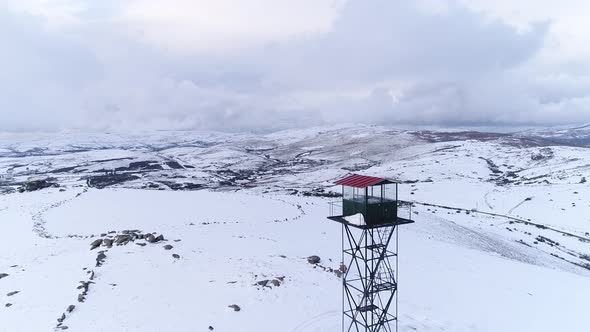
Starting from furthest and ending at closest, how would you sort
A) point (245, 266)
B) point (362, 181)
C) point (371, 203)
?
point (245, 266), point (362, 181), point (371, 203)

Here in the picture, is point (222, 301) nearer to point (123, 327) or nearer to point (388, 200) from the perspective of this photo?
point (123, 327)

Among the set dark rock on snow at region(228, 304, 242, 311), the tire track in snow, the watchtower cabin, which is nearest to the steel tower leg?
the watchtower cabin

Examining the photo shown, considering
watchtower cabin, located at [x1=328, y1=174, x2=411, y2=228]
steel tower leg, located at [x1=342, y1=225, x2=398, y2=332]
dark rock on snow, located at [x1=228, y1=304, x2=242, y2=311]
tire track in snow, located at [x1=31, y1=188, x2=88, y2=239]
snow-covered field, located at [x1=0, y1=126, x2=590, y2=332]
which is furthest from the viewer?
tire track in snow, located at [x1=31, y1=188, x2=88, y2=239]

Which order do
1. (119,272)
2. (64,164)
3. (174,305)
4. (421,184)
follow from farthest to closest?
(64,164), (421,184), (119,272), (174,305)

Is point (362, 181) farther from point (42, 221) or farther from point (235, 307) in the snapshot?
point (42, 221)

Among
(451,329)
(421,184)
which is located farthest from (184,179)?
(451,329)

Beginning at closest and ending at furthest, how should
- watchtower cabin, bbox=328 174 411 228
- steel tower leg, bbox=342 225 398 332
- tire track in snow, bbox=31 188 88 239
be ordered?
watchtower cabin, bbox=328 174 411 228, steel tower leg, bbox=342 225 398 332, tire track in snow, bbox=31 188 88 239

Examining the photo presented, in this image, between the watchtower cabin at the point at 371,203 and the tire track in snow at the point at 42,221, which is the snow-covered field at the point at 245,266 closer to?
the tire track in snow at the point at 42,221

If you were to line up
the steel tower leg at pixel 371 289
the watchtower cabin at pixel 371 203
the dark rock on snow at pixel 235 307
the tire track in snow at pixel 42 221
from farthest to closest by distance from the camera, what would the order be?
1. the tire track in snow at pixel 42 221
2. the dark rock on snow at pixel 235 307
3. the steel tower leg at pixel 371 289
4. the watchtower cabin at pixel 371 203

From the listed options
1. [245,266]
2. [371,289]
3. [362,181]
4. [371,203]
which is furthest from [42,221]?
[371,203]

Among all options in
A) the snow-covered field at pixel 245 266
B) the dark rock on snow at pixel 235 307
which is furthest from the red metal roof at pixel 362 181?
the dark rock on snow at pixel 235 307

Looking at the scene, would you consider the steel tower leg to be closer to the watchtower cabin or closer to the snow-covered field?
the watchtower cabin
